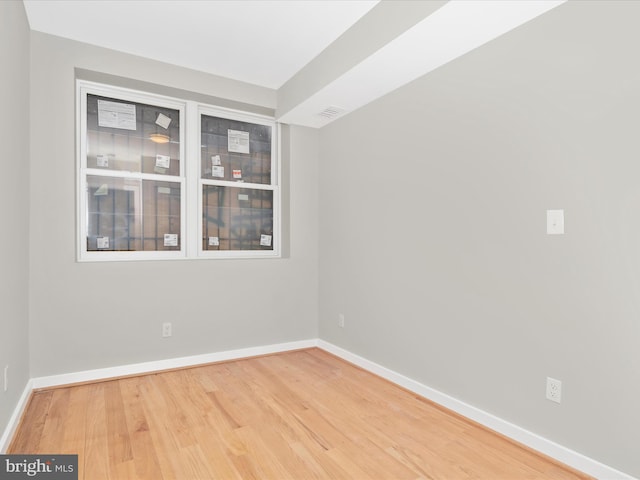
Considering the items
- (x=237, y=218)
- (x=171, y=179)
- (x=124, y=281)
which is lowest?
(x=124, y=281)

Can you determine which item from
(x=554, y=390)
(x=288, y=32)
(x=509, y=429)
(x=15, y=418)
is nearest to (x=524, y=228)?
Answer: (x=554, y=390)

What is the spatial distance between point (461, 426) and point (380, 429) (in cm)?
51

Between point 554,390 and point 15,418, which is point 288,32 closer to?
point 554,390

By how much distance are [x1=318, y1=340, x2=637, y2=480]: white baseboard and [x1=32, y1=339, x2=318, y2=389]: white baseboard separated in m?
0.98

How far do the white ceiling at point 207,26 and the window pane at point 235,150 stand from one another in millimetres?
609

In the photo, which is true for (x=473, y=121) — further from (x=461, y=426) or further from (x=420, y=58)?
(x=461, y=426)

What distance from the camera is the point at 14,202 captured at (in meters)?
2.27

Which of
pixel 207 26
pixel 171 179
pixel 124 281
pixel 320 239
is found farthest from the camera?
pixel 320 239

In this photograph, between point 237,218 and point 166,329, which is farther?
point 237,218

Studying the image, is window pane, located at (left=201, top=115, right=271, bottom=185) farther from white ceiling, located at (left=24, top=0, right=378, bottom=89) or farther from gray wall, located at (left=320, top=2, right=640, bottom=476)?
gray wall, located at (left=320, top=2, right=640, bottom=476)

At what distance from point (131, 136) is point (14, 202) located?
1.24 metres

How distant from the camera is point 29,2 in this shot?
2484 millimetres

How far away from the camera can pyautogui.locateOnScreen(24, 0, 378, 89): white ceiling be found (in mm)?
2504

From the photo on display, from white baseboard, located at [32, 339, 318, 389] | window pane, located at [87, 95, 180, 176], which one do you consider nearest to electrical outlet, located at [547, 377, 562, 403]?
white baseboard, located at [32, 339, 318, 389]
